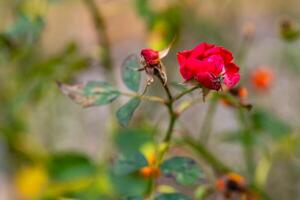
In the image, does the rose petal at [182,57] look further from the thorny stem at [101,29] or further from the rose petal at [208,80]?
the thorny stem at [101,29]

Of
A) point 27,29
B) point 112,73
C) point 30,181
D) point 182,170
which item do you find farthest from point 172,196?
point 30,181

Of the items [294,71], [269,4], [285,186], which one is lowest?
[285,186]

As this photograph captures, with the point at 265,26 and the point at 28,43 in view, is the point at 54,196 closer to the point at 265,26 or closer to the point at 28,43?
the point at 28,43

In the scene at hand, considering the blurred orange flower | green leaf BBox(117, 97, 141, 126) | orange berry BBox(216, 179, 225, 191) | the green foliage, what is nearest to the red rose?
green leaf BBox(117, 97, 141, 126)

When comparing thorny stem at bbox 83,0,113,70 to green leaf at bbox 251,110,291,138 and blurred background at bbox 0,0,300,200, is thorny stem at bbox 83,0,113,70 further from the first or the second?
green leaf at bbox 251,110,291,138

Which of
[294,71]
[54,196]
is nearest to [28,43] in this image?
[54,196]

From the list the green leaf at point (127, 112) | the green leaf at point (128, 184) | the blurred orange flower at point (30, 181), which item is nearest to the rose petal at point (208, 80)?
the green leaf at point (127, 112)
